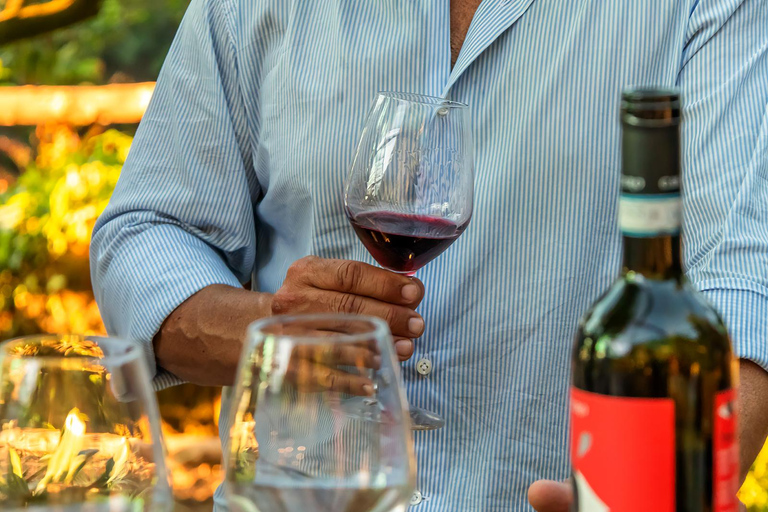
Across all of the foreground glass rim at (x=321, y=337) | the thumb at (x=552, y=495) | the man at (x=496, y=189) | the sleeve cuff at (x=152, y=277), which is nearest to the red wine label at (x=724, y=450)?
the thumb at (x=552, y=495)

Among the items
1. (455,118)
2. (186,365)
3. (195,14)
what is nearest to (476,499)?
(186,365)

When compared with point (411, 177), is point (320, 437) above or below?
below

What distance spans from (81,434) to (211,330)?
2.50 ft

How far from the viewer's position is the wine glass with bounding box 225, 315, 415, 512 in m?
0.59

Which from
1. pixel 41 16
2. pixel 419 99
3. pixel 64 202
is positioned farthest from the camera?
pixel 64 202

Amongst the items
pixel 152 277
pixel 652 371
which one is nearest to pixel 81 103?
pixel 152 277

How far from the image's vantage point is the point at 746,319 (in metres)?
1.11

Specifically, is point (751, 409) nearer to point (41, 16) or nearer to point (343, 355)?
point (343, 355)

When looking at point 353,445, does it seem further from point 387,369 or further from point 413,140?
point 413,140

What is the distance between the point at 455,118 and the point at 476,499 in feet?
1.93

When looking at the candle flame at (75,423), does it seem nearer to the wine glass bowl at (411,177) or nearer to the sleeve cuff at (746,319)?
the wine glass bowl at (411,177)

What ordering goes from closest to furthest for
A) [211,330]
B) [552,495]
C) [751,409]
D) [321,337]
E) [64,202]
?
[321,337], [552,495], [751,409], [211,330], [64,202]

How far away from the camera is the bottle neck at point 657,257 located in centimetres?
64

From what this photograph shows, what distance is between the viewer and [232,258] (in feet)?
5.28
